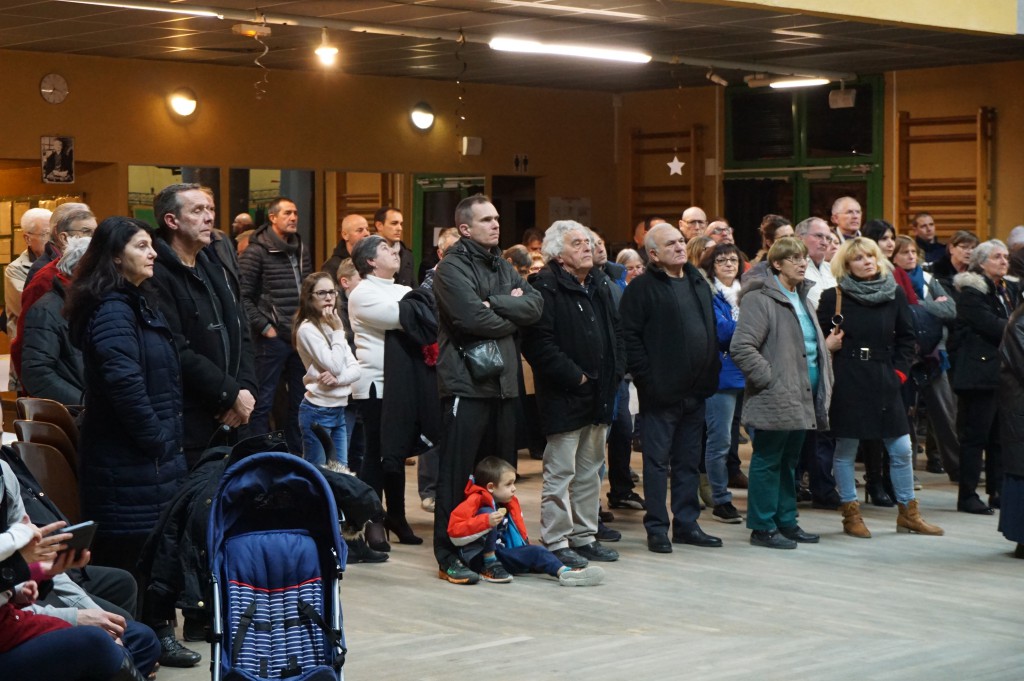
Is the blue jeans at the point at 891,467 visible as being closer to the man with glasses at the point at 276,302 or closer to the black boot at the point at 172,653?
the man with glasses at the point at 276,302

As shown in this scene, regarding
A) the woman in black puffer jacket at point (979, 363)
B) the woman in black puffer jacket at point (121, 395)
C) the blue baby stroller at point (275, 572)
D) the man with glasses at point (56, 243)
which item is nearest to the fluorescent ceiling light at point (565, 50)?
the woman in black puffer jacket at point (979, 363)

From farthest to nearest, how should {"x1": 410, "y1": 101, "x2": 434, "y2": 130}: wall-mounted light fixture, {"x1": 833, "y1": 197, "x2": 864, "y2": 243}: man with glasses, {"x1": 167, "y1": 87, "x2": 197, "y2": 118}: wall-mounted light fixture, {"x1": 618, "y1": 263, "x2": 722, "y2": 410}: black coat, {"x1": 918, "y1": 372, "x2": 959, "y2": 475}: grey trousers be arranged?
{"x1": 410, "y1": 101, "x2": 434, "y2": 130}: wall-mounted light fixture < {"x1": 167, "y1": 87, "x2": 197, "y2": 118}: wall-mounted light fixture < {"x1": 833, "y1": 197, "x2": 864, "y2": 243}: man with glasses < {"x1": 918, "y1": 372, "x2": 959, "y2": 475}: grey trousers < {"x1": 618, "y1": 263, "x2": 722, "y2": 410}: black coat

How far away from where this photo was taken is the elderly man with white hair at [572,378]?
7.45m

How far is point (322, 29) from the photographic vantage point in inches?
505

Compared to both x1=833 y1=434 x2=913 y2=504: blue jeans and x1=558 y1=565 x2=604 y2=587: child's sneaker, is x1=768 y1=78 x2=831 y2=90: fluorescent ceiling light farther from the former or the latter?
x1=558 y1=565 x2=604 y2=587: child's sneaker

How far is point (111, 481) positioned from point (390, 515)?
9.25 ft

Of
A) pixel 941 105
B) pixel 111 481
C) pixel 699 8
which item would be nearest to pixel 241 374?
pixel 111 481

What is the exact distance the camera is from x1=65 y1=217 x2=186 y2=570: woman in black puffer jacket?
548 cm

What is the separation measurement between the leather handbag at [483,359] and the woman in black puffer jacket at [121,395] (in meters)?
1.89

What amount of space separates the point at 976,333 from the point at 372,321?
3818mm

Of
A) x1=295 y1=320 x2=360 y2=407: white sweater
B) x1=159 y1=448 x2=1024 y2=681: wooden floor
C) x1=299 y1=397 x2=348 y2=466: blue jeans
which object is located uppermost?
x1=295 y1=320 x2=360 y2=407: white sweater

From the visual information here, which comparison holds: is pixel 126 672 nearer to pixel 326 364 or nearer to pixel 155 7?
pixel 326 364

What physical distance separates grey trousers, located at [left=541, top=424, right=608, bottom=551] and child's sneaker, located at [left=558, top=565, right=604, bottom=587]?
16.9 inches

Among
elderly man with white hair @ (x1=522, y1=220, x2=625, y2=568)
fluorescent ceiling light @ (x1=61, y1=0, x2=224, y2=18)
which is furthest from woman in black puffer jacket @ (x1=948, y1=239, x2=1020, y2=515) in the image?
fluorescent ceiling light @ (x1=61, y1=0, x2=224, y2=18)
